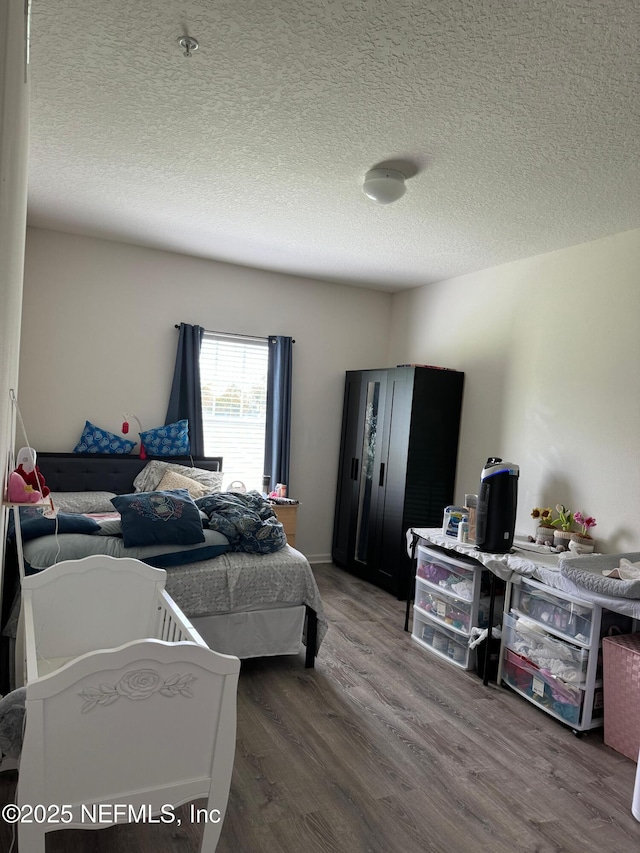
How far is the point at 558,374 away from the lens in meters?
3.99

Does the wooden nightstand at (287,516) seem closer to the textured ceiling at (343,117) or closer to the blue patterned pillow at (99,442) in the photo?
the blue patterned pillow at (99,442)

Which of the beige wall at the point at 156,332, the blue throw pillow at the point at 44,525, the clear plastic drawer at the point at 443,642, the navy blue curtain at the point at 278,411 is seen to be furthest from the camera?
the navy blue curtain at the point at 278,411

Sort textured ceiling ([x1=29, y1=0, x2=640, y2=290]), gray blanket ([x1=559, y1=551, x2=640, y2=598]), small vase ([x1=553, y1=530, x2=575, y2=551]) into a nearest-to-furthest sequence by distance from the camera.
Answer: textured ceiling ([x1=29, y1=0, x2=640, y2=290]), gray blanket ([x1=559, y1=551, x2=640, y2=598]), small vase ([x1=553, y1=530, x2=575, y2=551])

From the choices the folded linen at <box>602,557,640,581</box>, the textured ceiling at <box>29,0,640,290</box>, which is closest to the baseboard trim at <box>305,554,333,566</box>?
the textured ceiling at <box>29,0,640,290</box>

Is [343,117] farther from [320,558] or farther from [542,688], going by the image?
[320,558]

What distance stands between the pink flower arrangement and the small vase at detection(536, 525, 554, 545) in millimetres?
170

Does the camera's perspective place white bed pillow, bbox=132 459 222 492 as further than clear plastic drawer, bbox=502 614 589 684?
Yes

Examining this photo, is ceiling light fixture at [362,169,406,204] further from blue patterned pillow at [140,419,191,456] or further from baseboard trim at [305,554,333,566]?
baseboard trim at [305,554,333,566]

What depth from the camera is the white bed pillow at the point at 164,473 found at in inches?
179

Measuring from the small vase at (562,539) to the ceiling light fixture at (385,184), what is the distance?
2238mm

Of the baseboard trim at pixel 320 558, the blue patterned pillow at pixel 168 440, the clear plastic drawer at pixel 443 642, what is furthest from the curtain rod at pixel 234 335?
the clear plastic drawer at pixel 443 642

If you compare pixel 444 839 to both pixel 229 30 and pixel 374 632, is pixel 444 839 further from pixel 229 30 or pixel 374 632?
pixel 229 30

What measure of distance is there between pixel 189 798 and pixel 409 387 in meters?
3.50

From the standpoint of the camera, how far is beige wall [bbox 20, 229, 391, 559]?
4578 mm
